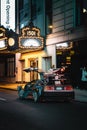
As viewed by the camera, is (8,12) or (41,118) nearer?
(41,118)

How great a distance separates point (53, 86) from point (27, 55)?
20.3 metres

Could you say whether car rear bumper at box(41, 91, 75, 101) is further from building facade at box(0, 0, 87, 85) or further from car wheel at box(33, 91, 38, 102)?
building facade at box(0, 0, 87, 85)

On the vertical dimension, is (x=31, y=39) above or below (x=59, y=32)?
below

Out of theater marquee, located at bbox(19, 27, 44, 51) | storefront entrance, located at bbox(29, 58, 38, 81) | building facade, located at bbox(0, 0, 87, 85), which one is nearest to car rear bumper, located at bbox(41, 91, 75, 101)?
building facade, located at bbox(0, 0, 87, 85)

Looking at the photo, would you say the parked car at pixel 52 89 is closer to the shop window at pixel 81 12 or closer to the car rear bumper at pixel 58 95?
the car rear bumper at pixel 58 95

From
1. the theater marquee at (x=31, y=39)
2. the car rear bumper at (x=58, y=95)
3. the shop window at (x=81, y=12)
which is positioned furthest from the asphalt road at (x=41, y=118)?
the theater marquee at (x=31, y=39)

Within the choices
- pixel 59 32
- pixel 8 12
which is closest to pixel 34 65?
pixel 8 12

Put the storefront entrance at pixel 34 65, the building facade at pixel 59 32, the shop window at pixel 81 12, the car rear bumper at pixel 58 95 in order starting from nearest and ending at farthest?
the car rear bumper at pixel 58 95 < the shop window at pixel 81 12 < the building facade at pixel 59 32 < the storefront entrance at pixel 34 65

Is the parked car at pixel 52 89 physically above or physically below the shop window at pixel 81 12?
below

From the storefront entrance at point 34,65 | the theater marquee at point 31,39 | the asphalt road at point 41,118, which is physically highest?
the theater marquee at point 31,39

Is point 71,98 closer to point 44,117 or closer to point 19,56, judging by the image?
point 44,117

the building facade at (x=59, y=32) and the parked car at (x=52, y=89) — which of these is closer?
the parked car at (x=52, y=89)

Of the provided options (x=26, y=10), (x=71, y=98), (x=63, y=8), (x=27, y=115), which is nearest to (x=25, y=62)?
(x=26, y=10)

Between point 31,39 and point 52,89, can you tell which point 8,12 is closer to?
point 31,39
